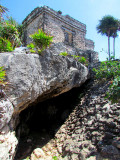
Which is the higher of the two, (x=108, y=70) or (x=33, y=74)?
(x=108, y=70)

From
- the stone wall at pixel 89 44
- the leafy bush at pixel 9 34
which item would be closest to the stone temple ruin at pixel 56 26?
the stone wall at pixel 89 44

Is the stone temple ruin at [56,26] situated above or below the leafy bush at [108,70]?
above

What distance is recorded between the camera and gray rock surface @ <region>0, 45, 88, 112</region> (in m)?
3.13

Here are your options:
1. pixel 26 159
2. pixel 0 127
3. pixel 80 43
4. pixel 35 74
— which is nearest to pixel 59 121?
pixel 26 159

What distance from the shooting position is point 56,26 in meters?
9.61

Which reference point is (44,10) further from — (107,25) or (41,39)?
(107,25)

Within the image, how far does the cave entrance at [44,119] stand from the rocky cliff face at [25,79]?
1.68 m

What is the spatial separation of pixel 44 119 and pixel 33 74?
4.01 meters

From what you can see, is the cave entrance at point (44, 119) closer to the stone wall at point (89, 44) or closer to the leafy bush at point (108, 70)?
the leafy bush at point (108, 70)

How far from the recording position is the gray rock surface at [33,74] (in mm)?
3131

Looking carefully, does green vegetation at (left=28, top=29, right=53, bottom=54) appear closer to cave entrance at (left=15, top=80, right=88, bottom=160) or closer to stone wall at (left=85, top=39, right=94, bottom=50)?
cave entrance at (left=15, top=80, right=88, bottom=160)

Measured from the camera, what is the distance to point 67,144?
4355 millimetres

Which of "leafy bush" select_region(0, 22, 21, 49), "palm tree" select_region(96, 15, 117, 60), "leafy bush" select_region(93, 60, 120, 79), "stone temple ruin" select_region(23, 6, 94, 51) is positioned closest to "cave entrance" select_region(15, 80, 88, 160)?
"leafy bush" select_region(93, 60, 120, 79)

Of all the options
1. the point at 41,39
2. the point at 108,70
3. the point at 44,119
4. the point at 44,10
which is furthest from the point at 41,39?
the point at 44,10
